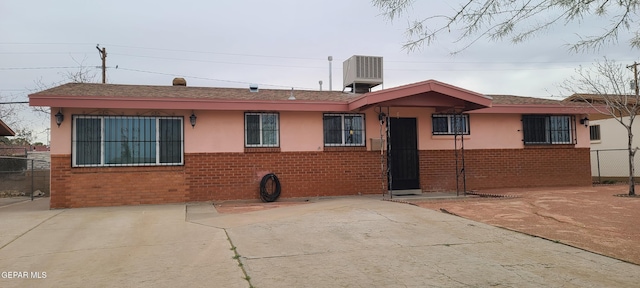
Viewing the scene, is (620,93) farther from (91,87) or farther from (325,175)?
(91,87)

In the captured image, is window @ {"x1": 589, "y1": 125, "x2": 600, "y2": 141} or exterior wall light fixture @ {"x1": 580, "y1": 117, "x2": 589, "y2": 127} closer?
exterior wall light fixture @ {"x1": 580, "y1": 117, "x2": 589, "y2": 127}

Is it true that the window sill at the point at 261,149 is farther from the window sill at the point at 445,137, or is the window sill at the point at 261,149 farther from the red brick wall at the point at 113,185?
the window sill at the point at 445,137

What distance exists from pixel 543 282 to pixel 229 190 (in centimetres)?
818

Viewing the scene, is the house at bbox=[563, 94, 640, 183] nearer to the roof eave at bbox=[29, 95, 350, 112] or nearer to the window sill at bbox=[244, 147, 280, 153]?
the roof eave at bbox=[29, 95, 350, 112]

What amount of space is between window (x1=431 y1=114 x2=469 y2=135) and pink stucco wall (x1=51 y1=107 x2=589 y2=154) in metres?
0.15

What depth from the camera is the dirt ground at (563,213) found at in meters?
6.15

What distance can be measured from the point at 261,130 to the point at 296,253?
634 cm

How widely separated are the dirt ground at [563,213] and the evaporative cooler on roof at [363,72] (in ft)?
16.1

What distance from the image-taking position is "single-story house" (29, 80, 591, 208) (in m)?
10.3

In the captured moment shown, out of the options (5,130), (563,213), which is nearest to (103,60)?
(5,130)

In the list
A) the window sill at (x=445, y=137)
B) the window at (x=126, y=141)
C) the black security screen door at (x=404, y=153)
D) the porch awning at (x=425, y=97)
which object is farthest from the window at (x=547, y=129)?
the window at (x=126, y=141)

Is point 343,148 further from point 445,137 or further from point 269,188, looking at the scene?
point 445,137

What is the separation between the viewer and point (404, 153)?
41.0 ft

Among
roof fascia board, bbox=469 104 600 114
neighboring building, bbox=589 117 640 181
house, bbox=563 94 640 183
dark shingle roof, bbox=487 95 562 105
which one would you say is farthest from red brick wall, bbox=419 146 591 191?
neighboring building, bbox=589 117 640 181
